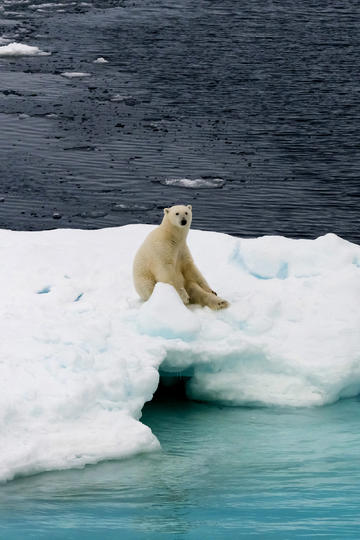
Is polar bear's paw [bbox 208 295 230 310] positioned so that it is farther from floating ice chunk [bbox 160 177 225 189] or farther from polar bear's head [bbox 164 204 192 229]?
floating ice chunk [bbox 160 177 225 189]

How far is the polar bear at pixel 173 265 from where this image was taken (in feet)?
31.1

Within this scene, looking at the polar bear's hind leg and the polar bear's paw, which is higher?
the polar bear's hind leg

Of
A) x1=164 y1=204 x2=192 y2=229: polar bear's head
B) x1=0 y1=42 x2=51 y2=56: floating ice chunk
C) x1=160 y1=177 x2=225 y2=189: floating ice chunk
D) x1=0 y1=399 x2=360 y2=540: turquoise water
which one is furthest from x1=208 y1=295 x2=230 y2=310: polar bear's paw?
x1=0 y1=42 x2=51 y2=56: floating ice chunk

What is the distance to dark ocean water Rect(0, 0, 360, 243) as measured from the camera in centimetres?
1716

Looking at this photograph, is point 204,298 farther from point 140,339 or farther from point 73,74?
point 73,74

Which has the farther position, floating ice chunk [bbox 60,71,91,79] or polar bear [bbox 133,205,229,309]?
floating ice chunk [bbox 60,71,91,79]

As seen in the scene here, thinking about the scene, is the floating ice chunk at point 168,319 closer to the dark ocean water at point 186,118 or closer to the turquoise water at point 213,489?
the turquoise water at point 213,489

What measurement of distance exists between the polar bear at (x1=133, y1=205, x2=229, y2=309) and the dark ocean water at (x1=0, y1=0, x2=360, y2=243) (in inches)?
258

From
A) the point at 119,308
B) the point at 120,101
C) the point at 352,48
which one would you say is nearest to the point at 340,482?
the point at 119,308

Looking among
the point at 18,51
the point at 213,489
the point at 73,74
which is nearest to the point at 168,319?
the point at 213,489

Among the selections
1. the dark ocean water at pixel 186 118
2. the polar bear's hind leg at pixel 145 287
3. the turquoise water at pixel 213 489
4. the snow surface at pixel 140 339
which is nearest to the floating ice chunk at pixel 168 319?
the snow surface at pixel 140 339

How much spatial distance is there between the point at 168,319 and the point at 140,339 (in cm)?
29

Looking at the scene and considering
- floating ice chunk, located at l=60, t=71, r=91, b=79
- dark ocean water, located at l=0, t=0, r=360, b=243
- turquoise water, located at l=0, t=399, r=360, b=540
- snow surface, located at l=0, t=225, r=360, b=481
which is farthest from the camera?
floating ice chunk, located at l=60, t=71, r=91, b=79

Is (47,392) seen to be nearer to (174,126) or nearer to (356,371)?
(356,371)
